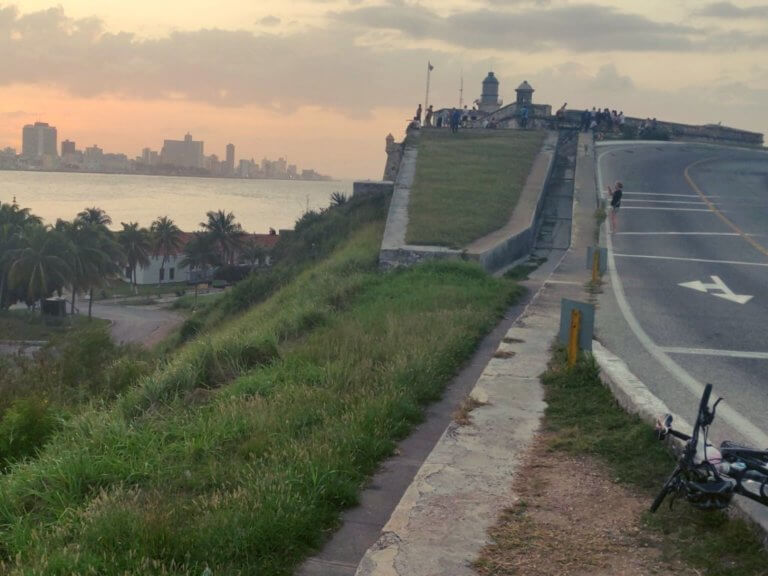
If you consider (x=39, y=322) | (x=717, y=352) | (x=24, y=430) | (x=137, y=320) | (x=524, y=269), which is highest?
(x=524, y=269)

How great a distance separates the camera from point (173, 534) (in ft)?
14.3

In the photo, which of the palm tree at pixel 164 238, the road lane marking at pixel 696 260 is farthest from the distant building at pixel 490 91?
the road lane marking at pixel 696 260

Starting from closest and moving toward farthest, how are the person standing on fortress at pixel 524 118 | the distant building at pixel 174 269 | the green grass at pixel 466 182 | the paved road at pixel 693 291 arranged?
the paved road at pixel 693 291, the green grass at pixel 466 182, the person standing on fortress at pixel 524 118, the distant building at pixel 174 269

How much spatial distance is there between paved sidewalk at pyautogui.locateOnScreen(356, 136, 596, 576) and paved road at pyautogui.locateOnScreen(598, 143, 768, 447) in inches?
49.3

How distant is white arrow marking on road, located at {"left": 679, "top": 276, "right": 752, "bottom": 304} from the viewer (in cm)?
1348

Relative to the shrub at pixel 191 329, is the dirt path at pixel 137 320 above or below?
below

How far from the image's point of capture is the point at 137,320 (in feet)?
204

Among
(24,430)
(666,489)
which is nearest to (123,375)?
(24,430)

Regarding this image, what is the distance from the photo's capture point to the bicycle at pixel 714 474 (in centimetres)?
446

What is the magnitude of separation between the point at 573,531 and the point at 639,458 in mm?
1248

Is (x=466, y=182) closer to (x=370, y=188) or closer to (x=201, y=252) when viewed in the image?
(x=370, y=188)

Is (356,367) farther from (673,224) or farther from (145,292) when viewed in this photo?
(145,292)

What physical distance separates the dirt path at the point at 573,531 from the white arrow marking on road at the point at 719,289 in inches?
350

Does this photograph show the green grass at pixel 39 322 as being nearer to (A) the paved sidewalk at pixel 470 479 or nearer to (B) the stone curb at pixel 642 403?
(A) the paved sidewalk at pixel 470 479
